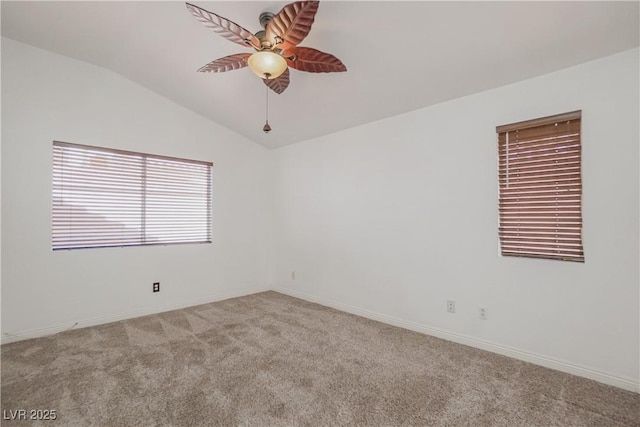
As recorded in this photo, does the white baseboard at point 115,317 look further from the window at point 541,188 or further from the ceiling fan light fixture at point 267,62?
the window at point 541,188

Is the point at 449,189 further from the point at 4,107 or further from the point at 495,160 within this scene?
the point at 4,107

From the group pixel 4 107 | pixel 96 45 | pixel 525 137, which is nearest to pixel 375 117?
pixel 525 137

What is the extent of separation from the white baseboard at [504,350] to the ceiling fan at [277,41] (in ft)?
8.37

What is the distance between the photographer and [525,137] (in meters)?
2.38

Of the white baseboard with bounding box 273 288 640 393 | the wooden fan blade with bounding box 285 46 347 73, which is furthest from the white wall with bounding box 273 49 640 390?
the wooden fan blade with bounding box 285 46 347 73

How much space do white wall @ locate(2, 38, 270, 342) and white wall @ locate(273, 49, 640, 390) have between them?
121cm

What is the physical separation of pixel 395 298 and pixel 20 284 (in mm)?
3732

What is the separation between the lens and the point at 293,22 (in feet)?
5.15

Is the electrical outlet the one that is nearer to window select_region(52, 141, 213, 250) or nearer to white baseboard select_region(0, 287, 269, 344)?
white baseboard select_region(0, 287, 269, 344)

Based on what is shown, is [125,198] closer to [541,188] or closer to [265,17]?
[265,17]

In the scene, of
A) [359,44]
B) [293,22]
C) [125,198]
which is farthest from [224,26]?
[125,198]

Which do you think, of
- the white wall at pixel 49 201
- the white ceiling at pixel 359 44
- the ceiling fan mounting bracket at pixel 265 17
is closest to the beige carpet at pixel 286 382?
the white wall at pixel 49 201

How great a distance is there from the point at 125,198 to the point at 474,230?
384 cm

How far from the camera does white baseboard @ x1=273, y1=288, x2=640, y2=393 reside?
1975 millimetres
